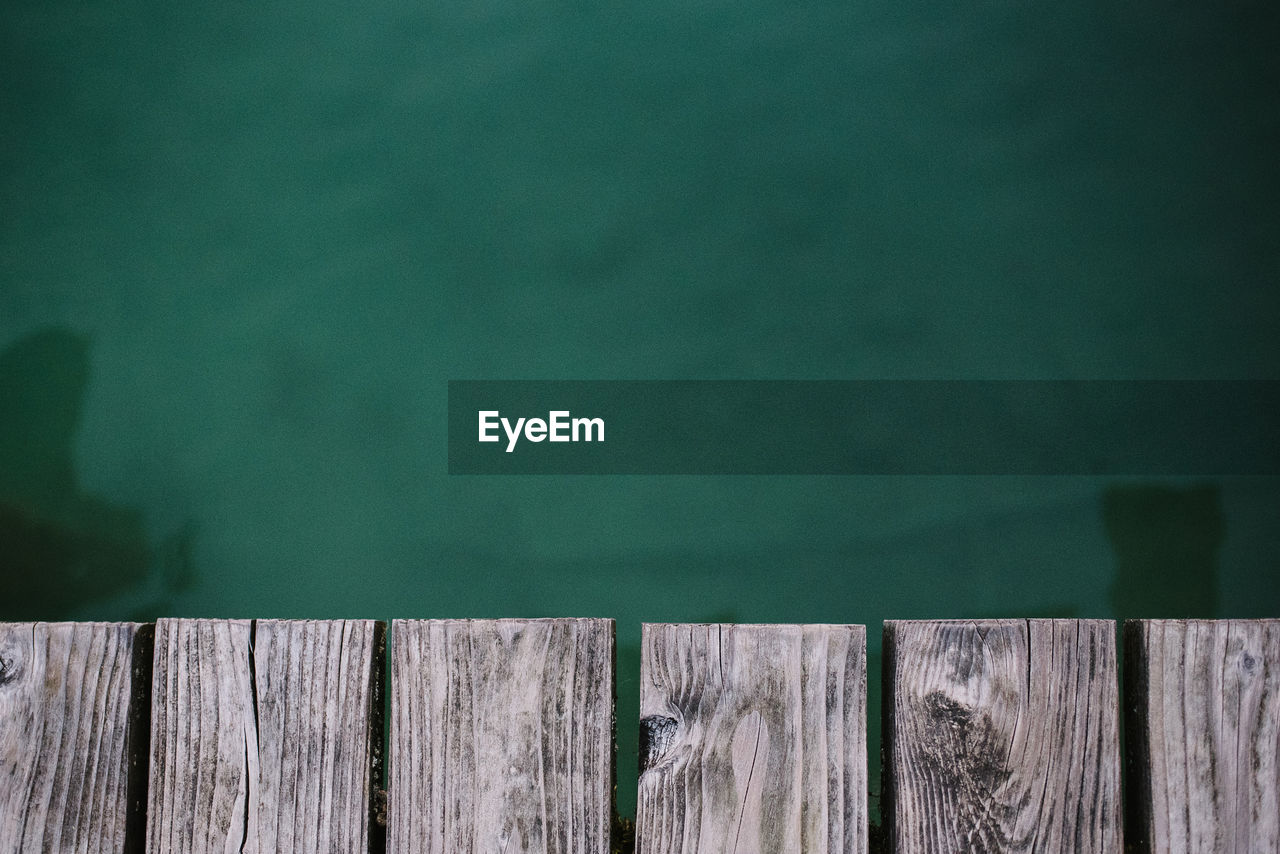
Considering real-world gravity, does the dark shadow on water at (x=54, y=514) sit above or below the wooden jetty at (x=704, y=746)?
above

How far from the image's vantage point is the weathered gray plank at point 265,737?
0.71 metres

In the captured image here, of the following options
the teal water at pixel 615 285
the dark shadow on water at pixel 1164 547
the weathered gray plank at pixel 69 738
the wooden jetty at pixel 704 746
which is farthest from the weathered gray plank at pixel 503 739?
the dark shadow on water at pixel 1164 547

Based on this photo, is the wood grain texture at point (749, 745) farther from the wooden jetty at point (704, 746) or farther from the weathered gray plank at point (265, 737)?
the weathered gray plank at point (265, 737)

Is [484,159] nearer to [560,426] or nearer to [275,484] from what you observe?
[560,426]

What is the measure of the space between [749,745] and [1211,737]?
425 mm

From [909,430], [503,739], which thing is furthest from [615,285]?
[503,739]

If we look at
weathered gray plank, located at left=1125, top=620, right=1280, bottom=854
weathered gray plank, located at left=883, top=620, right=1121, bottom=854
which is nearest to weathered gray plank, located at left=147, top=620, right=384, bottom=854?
weathered gray plank, located at left=883, top=620, right=1121, bottom=854

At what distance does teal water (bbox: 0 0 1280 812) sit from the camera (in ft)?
4.79

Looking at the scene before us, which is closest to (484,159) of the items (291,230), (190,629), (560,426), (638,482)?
(291,230)

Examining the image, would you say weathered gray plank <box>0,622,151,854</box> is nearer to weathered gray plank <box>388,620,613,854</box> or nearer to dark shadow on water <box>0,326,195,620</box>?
weathered gray plank <box>388,620,613,854</box>

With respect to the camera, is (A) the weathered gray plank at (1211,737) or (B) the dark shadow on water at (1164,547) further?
(B) the dark shadow on water at (1164,547)

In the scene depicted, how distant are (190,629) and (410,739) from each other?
0.79ft

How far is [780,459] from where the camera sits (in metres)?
1.48

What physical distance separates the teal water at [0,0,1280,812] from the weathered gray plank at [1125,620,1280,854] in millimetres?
747
